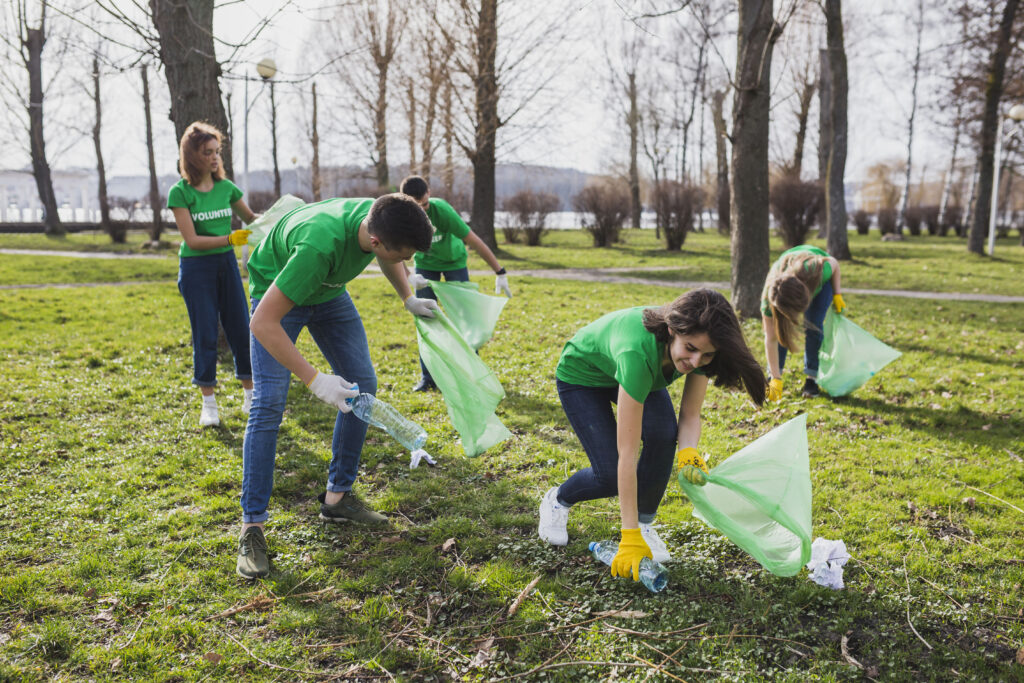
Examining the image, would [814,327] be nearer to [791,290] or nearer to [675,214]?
[791,290]

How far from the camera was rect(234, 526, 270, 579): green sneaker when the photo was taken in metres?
2.78

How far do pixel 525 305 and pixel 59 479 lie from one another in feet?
21.0

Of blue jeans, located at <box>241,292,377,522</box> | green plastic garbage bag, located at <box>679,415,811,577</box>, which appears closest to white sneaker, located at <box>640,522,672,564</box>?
green plastic garbage bag, located at <box>679,415,811,577</box>

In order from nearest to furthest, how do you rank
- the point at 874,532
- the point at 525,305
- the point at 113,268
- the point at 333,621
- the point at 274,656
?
1. the point at 274,656
2. the point at 333,621
3. the point at 874,532
4. the point at 525,305
5. the point at 113,268

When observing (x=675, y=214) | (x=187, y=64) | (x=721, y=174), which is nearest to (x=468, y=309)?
(x=187, y=64)

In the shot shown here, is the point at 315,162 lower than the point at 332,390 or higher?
higher

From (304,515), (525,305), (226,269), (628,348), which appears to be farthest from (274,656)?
(525,305)

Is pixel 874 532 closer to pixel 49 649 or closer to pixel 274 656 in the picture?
pixel 274 656

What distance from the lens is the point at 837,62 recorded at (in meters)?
14.0

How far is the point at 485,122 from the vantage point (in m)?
16.0

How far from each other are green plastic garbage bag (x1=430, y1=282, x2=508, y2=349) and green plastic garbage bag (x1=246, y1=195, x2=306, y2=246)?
1.08 meters

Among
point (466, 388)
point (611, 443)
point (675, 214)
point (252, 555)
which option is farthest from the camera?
point (675, 214)

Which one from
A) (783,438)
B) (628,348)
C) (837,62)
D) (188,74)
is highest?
(837,62)

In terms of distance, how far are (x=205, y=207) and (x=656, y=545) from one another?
3518mm
